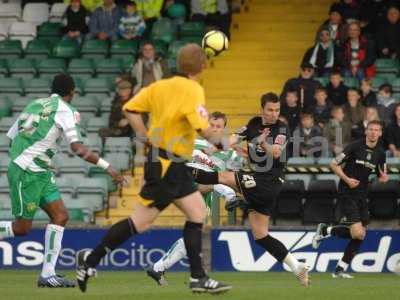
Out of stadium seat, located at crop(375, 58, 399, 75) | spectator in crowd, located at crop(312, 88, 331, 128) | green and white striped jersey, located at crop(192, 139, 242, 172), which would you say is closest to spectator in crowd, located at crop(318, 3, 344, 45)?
stadium seat, located at crop(375, 58, 399, 75)

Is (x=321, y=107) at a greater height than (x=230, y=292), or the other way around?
(x=321, y=107)

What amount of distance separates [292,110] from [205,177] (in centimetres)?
522

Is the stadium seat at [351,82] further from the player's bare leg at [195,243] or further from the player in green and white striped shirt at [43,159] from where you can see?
the player's bare leg at [195,243]

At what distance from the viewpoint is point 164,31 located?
23438 mm

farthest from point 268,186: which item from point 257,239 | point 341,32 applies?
point 341,32

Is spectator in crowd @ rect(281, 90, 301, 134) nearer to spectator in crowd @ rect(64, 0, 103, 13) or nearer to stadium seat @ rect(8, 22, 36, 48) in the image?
spectator in crowd @ rect(64, 0, 103, 13)

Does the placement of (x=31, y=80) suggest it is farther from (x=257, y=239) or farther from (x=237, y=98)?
(x=257, y=239)

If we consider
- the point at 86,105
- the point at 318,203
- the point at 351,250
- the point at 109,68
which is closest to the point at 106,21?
the point at 109,68

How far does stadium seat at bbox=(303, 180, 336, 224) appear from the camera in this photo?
19.6 m

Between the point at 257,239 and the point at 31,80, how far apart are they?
9.35 meters

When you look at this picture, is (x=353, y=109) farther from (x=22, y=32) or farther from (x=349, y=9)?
(x=22, y=32)

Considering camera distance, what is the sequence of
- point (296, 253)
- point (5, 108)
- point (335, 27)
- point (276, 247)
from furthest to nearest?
point (335, 27), point (5, 108), point (296, 253), point (276, 247)

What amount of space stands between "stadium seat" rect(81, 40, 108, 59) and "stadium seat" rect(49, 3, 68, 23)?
146cm

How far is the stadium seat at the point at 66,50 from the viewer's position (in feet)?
76.9
